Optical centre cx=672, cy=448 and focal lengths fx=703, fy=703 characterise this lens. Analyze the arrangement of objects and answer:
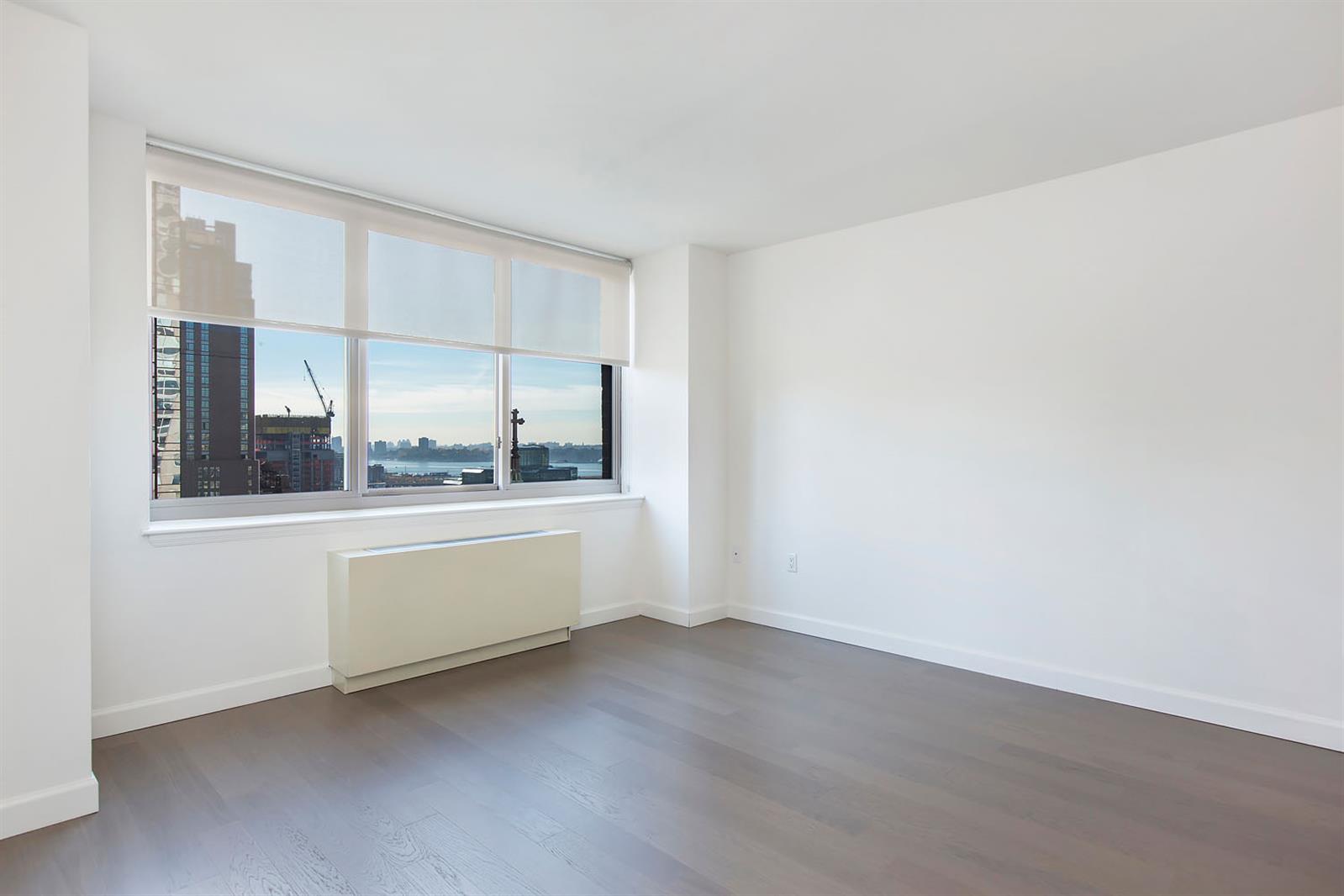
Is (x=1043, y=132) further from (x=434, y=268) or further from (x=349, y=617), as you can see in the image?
(x=349, y=617)

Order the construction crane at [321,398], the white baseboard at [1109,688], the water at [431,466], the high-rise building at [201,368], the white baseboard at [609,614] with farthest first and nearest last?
1. the white baseboard at [609,614]
2. the water at [431,466]
3. the construction crane at [321,398]
4. the high-rise building at [201,368]
5. the white baseboard at [1109,688]

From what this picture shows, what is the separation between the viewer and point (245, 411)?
3701mm

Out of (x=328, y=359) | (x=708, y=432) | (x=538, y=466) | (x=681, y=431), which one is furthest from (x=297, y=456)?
(x=708, y=432)

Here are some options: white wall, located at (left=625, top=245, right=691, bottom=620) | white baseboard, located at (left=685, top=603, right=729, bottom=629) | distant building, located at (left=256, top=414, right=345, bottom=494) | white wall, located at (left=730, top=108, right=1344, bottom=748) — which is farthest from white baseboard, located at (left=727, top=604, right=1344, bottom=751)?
distant building, located at (left=256, top=414, right=345, bottom=494)

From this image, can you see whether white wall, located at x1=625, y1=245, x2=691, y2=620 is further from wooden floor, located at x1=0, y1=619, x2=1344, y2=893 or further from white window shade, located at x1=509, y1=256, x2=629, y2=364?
wooden floor, located at x1=0, y1=619, x2=1344, y2=893

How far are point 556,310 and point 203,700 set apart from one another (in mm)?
3136

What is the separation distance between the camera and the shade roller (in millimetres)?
3438

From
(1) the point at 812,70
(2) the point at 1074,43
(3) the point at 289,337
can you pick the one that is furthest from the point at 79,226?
(2) the point at 1074,43

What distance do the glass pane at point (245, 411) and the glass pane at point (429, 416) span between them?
224 mm

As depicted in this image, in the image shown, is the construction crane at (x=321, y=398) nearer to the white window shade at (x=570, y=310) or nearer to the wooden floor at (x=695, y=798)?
the white window shade at (x=570, y=310)

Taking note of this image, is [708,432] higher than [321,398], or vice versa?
[321,398]

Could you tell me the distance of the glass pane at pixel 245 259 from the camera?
3.39 m

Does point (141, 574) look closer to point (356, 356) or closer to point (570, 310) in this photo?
point (356, 356)

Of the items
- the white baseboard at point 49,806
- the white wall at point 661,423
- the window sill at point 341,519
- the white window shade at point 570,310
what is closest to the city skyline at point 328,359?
the white window shade at point 570,310
